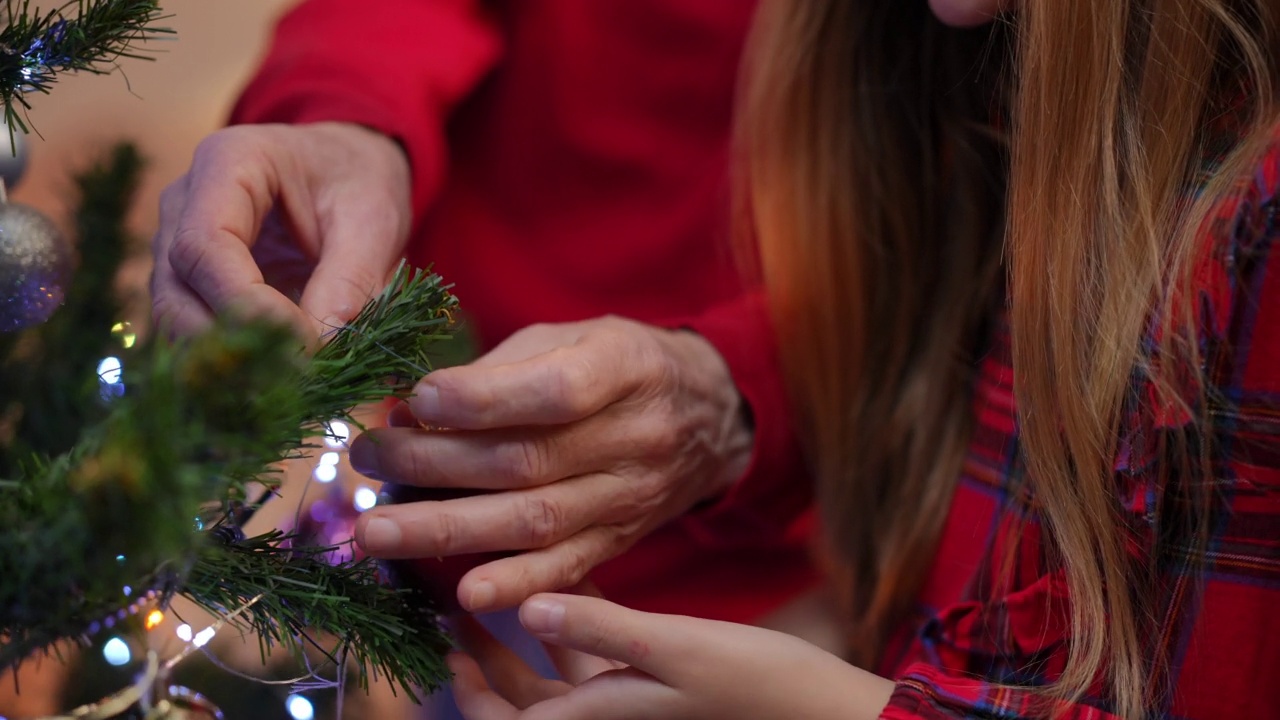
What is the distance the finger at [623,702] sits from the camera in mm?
477

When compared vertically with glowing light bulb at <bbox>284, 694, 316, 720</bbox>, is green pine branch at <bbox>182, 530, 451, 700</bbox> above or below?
above

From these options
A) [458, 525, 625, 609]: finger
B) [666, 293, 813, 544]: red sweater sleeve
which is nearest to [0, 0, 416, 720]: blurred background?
[458, 525, 625, 609]: finger

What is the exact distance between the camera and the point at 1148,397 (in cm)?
49

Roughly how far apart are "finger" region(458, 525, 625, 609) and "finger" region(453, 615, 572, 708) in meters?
0.05

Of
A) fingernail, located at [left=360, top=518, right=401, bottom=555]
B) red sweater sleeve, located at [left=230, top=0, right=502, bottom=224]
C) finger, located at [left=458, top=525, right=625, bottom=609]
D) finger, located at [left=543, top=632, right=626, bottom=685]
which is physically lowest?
finger, located at [left=543, top=632, right=626, bottom=685]

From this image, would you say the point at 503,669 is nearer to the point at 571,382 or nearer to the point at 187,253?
the point at 571,382

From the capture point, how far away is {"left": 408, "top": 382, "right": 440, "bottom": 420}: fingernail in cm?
46

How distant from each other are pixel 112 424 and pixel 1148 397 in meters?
0.46

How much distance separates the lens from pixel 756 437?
0.75 meters

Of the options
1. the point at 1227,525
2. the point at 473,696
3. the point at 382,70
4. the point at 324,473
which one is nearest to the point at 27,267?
the point at 324,473

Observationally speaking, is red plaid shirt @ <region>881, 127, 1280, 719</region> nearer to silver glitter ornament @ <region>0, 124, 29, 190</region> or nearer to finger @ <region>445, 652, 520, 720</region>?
finger @ <region>445, 652, 520, 720</region>

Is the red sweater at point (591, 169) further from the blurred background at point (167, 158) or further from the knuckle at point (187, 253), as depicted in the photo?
the knuckle at point (187, 253)

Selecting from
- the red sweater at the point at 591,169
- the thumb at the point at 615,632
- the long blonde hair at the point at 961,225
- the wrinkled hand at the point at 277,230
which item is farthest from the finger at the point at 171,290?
the long blonde hair at the point at 961,225

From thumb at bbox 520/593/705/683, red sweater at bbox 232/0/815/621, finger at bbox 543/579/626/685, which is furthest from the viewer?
red sweater at bbox 232/0/815/621
